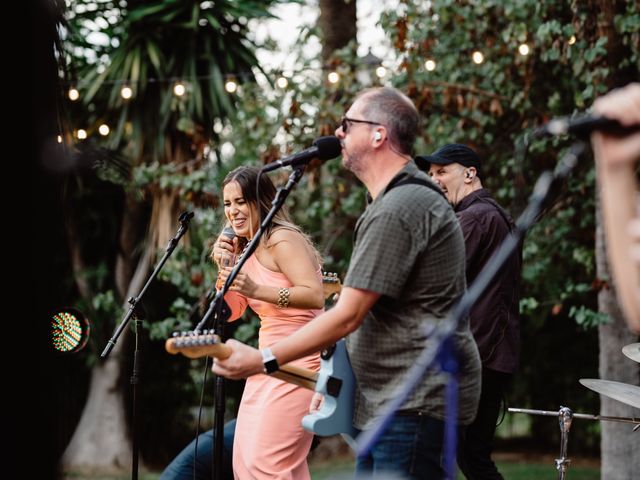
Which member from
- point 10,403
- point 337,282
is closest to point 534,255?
Result: point 337,282

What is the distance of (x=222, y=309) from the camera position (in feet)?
11.8

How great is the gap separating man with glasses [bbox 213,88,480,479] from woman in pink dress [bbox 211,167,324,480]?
0.95 meters

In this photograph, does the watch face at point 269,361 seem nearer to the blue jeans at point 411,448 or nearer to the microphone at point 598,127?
the blue jeans at point 411,448

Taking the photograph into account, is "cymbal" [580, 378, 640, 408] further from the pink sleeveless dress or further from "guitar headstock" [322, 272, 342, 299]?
the pink sleeveless dress

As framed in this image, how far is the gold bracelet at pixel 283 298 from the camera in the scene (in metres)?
3.93

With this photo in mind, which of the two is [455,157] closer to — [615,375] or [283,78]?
[615,375]

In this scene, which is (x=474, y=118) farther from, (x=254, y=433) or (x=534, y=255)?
(x=254, y=433)

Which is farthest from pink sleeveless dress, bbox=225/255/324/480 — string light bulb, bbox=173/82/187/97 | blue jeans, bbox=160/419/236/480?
string light bulb, bbox=173/82/187/97

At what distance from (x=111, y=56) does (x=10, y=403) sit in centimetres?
979

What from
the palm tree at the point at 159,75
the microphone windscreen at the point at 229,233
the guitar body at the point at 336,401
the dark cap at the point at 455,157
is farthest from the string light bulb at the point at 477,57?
the guitar body at the point at 336,401

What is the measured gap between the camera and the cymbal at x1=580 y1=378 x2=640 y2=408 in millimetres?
4250

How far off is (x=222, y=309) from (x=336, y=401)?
2.67ft

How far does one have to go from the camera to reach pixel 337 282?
14.8 ft

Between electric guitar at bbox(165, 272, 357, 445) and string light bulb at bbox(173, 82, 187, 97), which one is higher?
string light bulb at bbox(173, 82, 187, 97)
